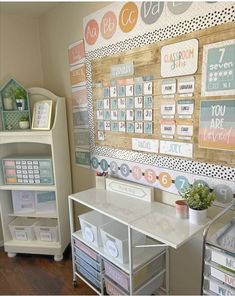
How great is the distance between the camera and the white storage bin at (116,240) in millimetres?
1503

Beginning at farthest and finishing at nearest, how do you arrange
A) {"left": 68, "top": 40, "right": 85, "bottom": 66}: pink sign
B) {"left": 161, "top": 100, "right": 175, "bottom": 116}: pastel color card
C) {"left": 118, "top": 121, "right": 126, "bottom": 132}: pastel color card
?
{"left": 68, "top": 40, "right": 85, "bottom": 66}: pink sign → {"left": 118, "top": 121, "right": 126, "bottom": 132}: pastel color card → {"left": 161, "top": 100, "right": 175, "bottom": 116}: pastel color card

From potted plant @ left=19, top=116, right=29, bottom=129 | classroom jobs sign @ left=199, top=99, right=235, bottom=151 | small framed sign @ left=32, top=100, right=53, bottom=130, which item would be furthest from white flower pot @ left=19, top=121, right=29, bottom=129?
classroom jobs sign @ left=199, top=99, right=235, bottom=151

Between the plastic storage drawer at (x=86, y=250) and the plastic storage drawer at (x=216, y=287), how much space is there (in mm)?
812

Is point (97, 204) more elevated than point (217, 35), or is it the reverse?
point (217, 35)

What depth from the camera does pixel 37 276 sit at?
6.90 ft

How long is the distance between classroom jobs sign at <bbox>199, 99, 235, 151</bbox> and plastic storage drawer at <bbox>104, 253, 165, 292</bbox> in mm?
866

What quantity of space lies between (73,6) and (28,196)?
1.84m

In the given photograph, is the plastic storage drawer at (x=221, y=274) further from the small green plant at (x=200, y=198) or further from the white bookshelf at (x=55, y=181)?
the white bookshelf at (x=55, y=181)

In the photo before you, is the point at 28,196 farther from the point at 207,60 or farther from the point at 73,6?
the point at 207,60

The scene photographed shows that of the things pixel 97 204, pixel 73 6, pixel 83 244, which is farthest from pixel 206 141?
pixel 73 6

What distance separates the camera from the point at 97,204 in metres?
1.67

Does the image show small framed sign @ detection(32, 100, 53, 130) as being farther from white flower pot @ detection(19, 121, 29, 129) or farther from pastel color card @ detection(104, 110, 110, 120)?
pastel color card @ detection(104, 110, 110, 120)

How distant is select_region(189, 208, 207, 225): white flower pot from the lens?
1.30m

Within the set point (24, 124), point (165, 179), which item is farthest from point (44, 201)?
point (165, 179)
